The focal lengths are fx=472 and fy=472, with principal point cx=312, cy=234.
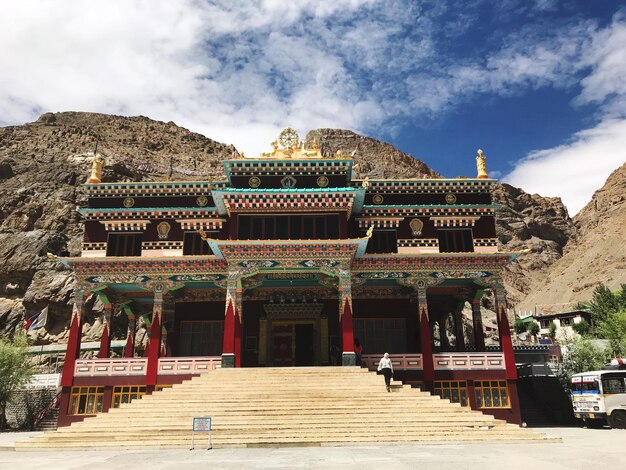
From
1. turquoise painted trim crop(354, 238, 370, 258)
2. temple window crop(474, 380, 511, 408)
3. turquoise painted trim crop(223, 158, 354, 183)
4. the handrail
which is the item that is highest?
turquoise painted trim crop(223, 158, 354, 183)

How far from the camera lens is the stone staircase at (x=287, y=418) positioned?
1647 centimetres

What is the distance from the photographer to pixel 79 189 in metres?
76.6

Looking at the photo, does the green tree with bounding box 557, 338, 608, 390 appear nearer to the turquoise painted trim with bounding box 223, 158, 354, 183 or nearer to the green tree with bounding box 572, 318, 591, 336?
the turquoise painted trim with bounding box 223, 158, 354, 183

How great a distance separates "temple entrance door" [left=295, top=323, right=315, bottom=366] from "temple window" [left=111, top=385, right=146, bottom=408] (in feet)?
31.1

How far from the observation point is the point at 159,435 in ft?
54.5

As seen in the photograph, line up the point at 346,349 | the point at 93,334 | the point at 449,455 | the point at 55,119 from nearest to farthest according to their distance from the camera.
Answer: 1. the point at 449,455
2. the point at 346,349
3. the point at 93,334
4. the point at 55,119

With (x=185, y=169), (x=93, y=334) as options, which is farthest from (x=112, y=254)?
(x=185, y=169)

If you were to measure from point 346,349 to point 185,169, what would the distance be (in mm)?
93356

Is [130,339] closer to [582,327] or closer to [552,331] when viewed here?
[582,327]

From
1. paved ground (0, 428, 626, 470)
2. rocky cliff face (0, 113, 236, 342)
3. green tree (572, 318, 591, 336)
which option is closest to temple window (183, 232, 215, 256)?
paved ground (0, 428, 626, 470)

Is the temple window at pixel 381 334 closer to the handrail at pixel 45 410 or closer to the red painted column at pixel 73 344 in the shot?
the red painted column at pixel 73 344

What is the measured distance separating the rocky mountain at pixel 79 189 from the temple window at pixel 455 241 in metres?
3.07

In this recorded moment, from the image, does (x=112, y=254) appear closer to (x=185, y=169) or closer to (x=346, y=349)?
(x=346, y=349)

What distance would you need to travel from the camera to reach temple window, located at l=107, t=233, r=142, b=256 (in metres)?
29.7
